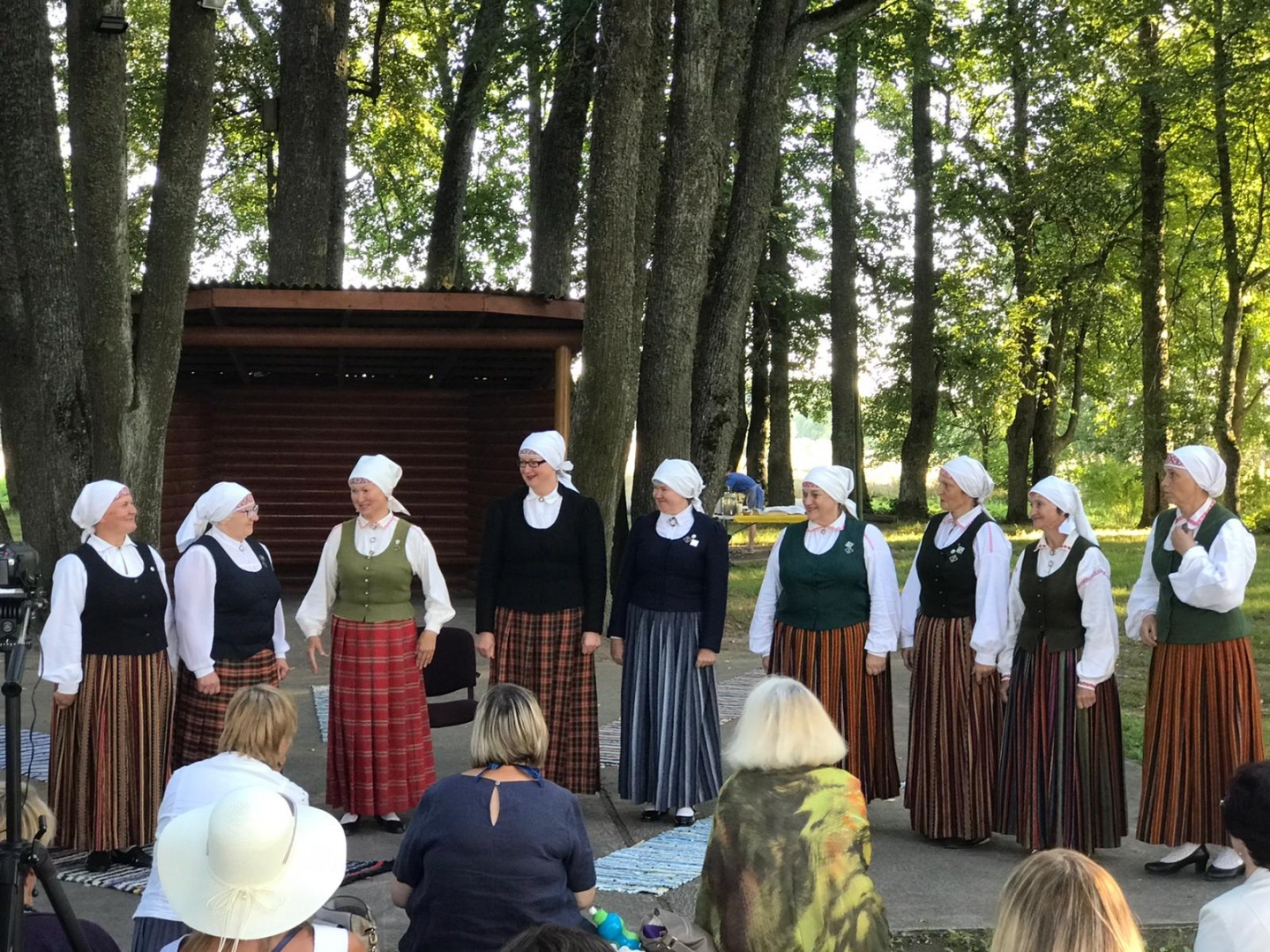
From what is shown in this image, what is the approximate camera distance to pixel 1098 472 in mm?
32656

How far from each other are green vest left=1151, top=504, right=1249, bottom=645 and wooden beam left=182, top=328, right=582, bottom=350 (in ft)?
21.1

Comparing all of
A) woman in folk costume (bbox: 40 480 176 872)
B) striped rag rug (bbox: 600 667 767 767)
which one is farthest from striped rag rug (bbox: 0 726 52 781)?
striped rag rug (bbox: 600 667 767 767)

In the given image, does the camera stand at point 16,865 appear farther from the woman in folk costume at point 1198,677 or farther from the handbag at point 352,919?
the woman in folk costume at point 1198,677

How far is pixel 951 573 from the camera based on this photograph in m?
5.14

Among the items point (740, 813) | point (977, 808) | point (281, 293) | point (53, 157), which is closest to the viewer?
point (740, 813)

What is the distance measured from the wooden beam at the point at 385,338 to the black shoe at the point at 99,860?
6348 mm

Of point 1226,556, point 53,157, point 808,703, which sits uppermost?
point 53,157

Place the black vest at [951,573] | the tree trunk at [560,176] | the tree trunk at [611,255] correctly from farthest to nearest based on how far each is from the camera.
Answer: the tree trunk at [560,176]
the tree trunk at [611,255]
the black vest at [951,573]

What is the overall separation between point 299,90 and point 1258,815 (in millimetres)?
13403

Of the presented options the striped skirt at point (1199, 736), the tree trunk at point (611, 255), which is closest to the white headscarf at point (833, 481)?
the striped skirt at point (1199, 736)

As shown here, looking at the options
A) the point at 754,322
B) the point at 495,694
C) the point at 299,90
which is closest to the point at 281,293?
the point at 299,90

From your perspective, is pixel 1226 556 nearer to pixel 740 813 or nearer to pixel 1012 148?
pixel 740 813

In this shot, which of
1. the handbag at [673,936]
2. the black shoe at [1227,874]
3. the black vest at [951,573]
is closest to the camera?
the handbag at [673,936]

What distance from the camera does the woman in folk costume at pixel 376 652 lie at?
17.2 feet
